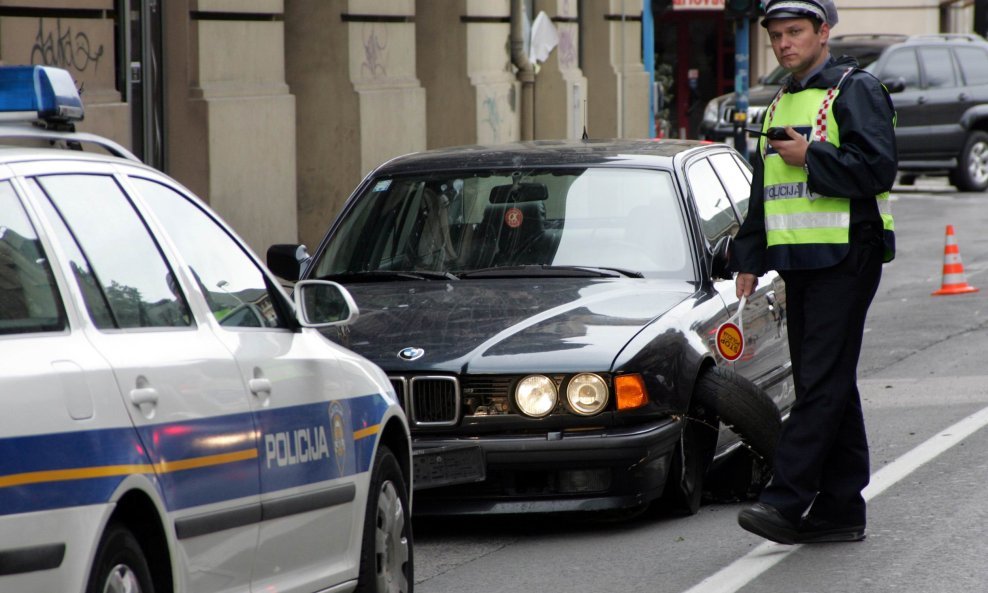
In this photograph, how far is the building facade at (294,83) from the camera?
559 inches

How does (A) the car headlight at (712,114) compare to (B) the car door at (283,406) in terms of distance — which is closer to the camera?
(B) the car door at (283,406)

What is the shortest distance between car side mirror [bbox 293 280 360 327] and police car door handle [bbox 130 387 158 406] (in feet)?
3.59

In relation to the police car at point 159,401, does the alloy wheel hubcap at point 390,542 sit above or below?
below

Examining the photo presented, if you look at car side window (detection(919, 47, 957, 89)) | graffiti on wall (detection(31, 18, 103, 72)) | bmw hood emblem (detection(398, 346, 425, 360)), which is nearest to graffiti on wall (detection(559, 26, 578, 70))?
car side window (detection(919, 47, 957, 89))

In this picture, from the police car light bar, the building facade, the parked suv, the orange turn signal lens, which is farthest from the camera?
the parked suv

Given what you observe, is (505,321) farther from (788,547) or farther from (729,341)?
(788,547)

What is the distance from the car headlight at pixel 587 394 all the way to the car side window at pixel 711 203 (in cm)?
150

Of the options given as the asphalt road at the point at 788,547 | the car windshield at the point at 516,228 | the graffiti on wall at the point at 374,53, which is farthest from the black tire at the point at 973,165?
the car windshield at the point at 516,228

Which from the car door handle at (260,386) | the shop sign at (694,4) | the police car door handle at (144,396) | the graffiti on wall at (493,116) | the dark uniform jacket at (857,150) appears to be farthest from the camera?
the shop sign at (694,4)

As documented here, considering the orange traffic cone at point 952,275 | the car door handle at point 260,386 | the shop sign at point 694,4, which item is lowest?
the orange traffic cone at point 952,275

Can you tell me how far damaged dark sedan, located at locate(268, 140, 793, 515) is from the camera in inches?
271

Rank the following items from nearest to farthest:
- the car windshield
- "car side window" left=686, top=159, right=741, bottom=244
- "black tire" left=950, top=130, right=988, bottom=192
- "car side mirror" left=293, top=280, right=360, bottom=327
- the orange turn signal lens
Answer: "car side mirror" left=293, top=280, right=360, bottom=327 → the orange turn signal lens → the car windshield → "car side window" left=686, top=159, right=741, bottom=244 → "black tire" left=950, top=130, right=988, bottom=192

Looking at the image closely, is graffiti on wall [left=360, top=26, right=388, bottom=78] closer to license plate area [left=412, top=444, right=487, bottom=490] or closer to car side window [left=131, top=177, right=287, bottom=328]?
license plate area [left=412, top=444, right=487, bottom=490]

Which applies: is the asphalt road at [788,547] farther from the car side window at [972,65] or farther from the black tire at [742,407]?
the car side window at [972,65]
